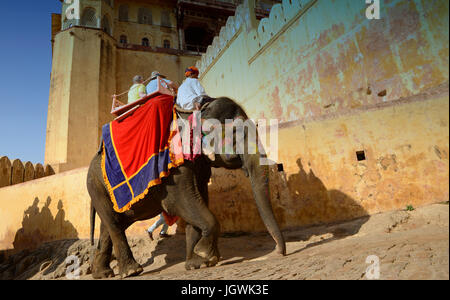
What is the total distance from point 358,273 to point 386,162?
2.82 metres

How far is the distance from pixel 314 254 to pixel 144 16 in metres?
21.0

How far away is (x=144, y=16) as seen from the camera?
20.5 m

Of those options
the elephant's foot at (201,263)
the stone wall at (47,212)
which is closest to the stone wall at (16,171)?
the stone wall at (47,212)

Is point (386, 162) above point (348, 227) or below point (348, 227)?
above

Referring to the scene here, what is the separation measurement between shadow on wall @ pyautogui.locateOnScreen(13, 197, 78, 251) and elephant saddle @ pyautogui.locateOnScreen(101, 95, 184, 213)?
3864 millimetres

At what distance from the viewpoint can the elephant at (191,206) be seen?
3465 millimetres

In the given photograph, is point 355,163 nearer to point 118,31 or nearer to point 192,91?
point 192,91

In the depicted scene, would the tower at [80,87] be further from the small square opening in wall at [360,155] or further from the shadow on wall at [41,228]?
the small square opening in wall at [360,155]

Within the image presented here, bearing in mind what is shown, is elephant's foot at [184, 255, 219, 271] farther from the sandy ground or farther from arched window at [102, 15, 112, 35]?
arched window at [102, 15, 112, 35]

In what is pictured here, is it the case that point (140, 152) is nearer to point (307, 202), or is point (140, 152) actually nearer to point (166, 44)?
point (307, 202)

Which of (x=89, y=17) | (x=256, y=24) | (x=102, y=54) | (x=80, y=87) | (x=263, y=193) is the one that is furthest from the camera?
(x=89, y=17)

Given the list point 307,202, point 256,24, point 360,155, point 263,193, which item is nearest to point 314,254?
Answer: point 263,193

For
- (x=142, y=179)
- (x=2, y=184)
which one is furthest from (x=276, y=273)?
(x=2, y=184)
